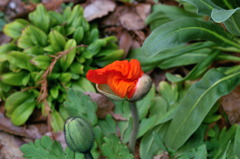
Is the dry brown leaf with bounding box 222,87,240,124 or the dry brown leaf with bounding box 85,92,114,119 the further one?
the dry brown leaf with bounding box 222,87,240,124

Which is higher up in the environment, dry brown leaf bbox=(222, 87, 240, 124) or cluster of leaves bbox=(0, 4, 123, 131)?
cluster of leaves bbox=(0, 4, 123, 131)

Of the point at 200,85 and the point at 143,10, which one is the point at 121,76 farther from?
the point at 143,10

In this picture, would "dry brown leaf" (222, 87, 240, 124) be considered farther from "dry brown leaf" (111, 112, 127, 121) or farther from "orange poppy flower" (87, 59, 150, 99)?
"orange poppy flower" (87, 59, 150, 99)

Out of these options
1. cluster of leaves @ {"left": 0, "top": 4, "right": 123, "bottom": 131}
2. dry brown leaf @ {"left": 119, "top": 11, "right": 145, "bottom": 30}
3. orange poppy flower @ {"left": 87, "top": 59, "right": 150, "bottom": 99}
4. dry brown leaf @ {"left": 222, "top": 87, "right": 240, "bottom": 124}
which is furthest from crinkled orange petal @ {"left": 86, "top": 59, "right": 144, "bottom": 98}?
dry brown leaf @ {"left": 119, "top": 11, "right": 145, "bottom": 30}

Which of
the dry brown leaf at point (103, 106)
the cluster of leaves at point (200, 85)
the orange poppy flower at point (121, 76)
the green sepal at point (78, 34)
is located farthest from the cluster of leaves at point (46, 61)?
the orange poppy flower at point (121, 76)

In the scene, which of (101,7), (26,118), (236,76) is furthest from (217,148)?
(101,7)

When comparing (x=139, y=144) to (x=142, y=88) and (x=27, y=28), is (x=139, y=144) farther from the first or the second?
(x=27, y=28)

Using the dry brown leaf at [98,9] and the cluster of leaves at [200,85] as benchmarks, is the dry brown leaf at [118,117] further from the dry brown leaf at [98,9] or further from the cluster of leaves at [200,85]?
the dry brown leaf at [98,9]
